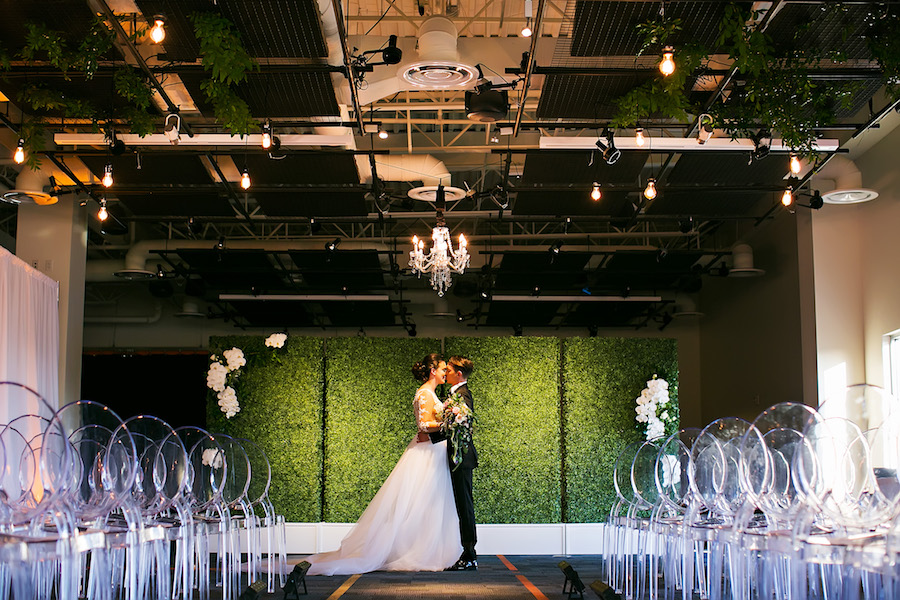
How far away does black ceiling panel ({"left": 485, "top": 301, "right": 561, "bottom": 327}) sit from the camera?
54.8ft

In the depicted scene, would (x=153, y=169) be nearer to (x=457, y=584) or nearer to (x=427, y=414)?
(x=427, y=414)

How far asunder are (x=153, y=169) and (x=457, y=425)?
4.48m

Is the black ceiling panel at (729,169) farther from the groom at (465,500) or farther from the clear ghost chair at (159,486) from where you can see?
the clear ghost chair at (159,486)

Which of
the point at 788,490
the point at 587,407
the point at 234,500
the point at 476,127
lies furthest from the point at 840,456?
the point at 476,127

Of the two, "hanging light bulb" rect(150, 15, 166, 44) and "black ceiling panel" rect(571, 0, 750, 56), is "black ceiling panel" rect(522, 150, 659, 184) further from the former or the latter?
"hanging light bulb" rect(150, 15, 166, 44)

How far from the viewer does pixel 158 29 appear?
21.0 ft

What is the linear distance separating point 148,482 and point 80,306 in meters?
5.67

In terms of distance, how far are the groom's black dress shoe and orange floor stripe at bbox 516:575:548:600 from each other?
1.43 ft

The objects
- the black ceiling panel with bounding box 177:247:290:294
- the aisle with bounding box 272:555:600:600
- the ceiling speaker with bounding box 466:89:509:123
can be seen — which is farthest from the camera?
the black ceiling panel with bounding box 177:247:290:294

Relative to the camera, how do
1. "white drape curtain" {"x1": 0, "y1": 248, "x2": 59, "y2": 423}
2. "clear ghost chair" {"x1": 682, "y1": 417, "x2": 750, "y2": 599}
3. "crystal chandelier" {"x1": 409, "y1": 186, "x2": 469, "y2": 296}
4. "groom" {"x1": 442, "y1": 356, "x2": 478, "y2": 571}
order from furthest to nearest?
1. "crystal chandelier" {"x1": 409, "y1": 186, "x2": 469, "y2": 296}
2. "white drape curtain" {"x1": 0, "y1": 248, "x2": 59, "y2": 423}
3. "groom" {"x1": 442, "y1": 356, "x2": 478, "y2": 571}
4. "clear ghost chair" {"x1": 682, "y1": 417, "x2": 750, "y2": 599}

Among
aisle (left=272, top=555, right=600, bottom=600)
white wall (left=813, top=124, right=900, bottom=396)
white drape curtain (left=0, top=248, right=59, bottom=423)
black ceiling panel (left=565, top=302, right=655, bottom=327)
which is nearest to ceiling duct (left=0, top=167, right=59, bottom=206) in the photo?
white drape curtain (left=0, top=248, right=59, bottom=423)

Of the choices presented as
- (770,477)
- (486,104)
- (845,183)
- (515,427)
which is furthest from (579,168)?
(770,477)

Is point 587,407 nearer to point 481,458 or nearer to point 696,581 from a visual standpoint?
point 481,458

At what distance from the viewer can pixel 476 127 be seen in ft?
41.1
